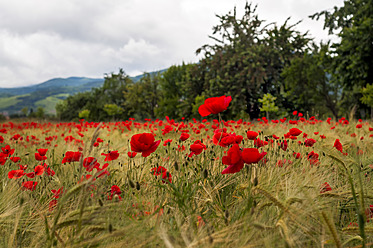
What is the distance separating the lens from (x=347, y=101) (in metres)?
16.7

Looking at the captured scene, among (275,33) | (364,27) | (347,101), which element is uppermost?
(275,33)

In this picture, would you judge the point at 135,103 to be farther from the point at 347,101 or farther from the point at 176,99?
the point at 347,101

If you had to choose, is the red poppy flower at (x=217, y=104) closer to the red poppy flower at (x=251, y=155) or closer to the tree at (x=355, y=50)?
the red poppy flower at (x=251, y=155)

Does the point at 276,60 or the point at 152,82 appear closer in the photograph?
the point at 276,60

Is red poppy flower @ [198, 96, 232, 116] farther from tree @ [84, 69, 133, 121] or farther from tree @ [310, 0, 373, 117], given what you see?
tree @ [84, 69, 133, 121]

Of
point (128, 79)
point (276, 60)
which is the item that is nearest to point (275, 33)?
point (276, 60)

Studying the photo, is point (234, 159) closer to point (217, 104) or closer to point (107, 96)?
point (217, 104)

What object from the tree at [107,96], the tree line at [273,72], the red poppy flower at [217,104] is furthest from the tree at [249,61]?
the tree at [107,96]

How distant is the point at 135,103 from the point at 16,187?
96.3ft

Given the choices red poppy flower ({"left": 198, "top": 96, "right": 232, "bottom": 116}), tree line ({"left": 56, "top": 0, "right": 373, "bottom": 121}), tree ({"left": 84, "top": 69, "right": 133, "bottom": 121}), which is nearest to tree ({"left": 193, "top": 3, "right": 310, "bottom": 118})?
tree line ({"left": 56, "top": 0, "right": 373, "bottom": 121})

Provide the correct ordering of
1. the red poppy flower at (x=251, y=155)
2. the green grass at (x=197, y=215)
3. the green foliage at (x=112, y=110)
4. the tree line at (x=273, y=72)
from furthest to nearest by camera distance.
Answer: the green foliage at (x=112, y=110) < the tree line at (x=273, y=72) < the red poppy flower at (x=251, y=155) < the green grass at (x=197, y=215)

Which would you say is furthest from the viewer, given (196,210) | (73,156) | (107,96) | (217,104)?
(107,96)

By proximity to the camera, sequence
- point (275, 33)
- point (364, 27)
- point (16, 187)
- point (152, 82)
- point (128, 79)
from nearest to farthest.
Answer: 1. point (16, 187)
2. point (364, 27)
3. point (275, 33)
4. point (152, 82)
5. point (128, 79)

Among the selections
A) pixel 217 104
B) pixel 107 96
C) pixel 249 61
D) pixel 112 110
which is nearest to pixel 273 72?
pixel 249 61
